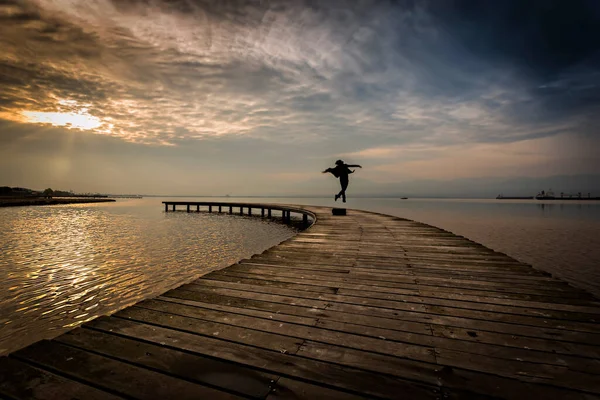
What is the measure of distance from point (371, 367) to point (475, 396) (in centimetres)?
62

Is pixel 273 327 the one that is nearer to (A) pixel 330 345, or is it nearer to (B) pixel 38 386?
(A) pixel 330 345

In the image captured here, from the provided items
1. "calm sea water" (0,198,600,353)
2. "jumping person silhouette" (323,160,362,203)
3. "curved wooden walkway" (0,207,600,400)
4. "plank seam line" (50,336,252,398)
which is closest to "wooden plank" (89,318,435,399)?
"curved wooden walkway" (0,207,600,400)

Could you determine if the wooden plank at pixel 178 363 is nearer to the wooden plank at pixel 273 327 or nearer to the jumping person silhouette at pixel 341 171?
the wooden plank at pixel 273 327

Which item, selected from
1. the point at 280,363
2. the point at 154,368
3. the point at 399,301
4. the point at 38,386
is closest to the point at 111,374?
the point at 154,368

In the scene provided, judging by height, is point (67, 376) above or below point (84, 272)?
above

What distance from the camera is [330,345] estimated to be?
2.26m

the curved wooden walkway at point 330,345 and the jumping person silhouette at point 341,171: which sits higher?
the jumping person silhouette at point 341,171

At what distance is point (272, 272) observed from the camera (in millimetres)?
4512

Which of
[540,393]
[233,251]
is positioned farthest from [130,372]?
[233,251]

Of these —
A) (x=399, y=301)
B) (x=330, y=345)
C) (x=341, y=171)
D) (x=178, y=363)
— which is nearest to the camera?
(x=178, y=363)

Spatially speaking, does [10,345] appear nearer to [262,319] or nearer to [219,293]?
[219,293]

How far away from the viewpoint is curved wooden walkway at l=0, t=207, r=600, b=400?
1748mm

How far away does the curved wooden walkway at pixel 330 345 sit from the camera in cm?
175

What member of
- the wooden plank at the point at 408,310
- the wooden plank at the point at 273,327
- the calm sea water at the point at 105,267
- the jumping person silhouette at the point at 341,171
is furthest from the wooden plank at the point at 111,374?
the jumping person silhouette at the point at 341,171
